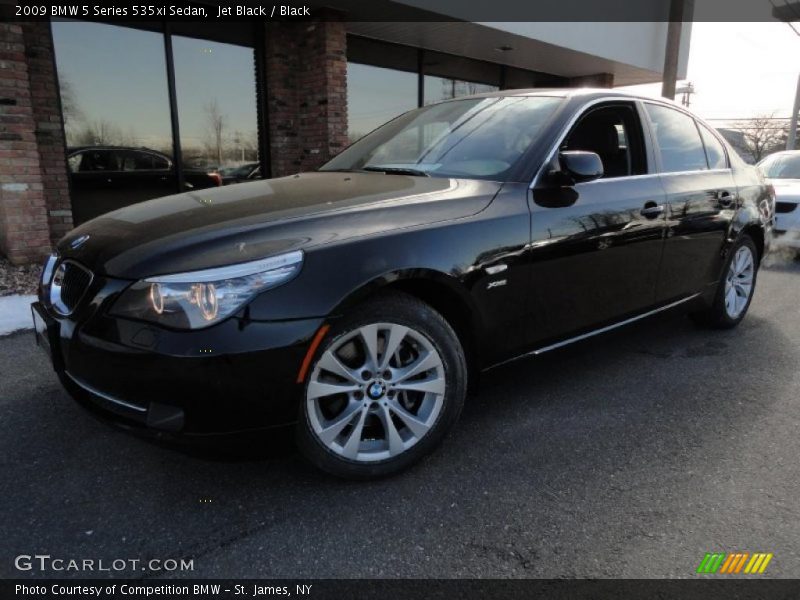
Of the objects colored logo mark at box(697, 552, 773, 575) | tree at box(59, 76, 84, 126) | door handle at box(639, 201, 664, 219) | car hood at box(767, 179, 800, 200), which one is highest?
tree at box(59, 76, 84, 126)

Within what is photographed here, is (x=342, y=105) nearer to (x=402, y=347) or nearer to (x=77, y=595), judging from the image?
(x=402, y=347)

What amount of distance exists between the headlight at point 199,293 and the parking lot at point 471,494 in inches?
19.3

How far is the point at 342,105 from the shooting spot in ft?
27.4

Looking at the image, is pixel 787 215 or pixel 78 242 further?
pixel 787 215

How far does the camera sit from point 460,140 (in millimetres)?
3127

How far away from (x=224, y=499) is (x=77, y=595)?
0.58m

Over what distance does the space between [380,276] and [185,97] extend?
6.85 m

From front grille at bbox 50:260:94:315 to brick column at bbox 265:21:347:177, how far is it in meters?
5.88

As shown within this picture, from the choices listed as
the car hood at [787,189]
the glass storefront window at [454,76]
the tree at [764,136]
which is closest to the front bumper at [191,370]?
the car hood at [787,189]

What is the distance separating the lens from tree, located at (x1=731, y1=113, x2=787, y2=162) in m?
41.5

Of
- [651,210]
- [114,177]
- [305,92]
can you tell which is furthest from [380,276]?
[305,92]

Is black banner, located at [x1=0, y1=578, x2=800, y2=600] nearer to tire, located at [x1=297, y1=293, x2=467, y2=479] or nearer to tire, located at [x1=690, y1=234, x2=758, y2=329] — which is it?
tire, located at [x1=297, y1=293, x2=467, y2=479]

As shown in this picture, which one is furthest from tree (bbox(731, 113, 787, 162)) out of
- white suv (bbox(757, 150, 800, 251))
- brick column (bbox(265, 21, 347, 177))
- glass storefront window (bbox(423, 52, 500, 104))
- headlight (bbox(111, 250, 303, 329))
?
headlight (bbox(111, 250, 303, 329))

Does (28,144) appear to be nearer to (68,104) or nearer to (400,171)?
(68,104)
